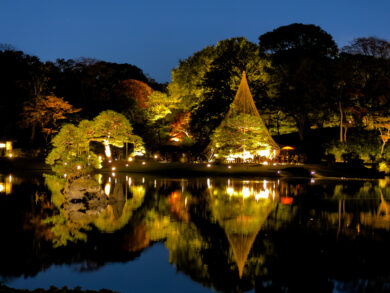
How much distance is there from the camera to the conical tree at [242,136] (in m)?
30.8

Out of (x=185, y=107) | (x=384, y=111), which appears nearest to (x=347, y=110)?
(x=384, y=111)

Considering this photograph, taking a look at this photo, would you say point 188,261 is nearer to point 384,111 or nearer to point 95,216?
point 95,216

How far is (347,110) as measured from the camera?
35.2m

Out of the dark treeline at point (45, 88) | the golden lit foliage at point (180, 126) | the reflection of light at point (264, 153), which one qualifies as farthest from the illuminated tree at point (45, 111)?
the reflection of light at point (264, 153)

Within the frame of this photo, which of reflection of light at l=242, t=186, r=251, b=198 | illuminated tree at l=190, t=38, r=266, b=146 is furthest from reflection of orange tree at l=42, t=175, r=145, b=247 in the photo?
illuminated tree at l=190, t=38, r=266, b=146

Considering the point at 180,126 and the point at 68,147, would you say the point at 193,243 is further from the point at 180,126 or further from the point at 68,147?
the point at 180,126

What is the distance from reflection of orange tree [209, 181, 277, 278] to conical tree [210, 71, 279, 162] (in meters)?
10.1

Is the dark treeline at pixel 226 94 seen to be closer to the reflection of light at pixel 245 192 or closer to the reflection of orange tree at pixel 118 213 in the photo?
the reflection of light at pixel 245 192

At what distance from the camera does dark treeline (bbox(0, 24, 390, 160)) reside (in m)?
33.4

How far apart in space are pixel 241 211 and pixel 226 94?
23.3 m

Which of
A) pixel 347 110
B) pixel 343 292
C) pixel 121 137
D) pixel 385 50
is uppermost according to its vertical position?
pixel 385 50

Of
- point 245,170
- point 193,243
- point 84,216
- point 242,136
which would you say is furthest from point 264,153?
point 193,243

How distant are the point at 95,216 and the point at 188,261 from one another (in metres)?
5.06

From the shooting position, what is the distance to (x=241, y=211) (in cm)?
1359
